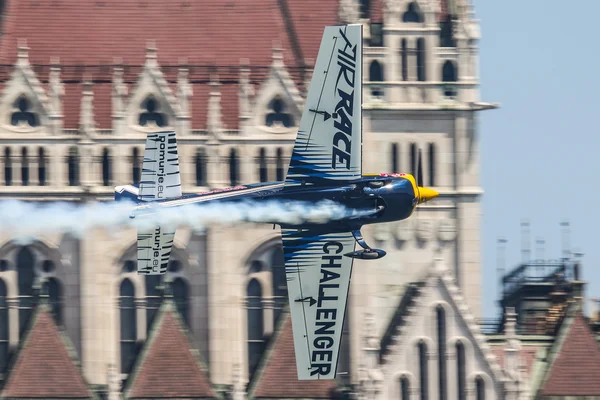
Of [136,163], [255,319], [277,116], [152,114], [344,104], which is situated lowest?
[255,319]

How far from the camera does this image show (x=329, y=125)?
118000 millimetres

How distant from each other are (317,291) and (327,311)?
953 mm

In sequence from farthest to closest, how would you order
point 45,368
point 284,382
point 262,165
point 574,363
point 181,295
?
point 181,295 → point 262,165 → point 284,382 → point 574,363 → point 45,368

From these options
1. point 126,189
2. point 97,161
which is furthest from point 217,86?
point 126,189

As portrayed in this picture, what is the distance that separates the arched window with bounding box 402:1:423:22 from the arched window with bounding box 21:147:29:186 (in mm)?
20175

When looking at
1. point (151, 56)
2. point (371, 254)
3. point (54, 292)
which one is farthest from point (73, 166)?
point (371, 254)

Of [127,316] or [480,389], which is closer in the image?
[480,389]

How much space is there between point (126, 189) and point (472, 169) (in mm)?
33121

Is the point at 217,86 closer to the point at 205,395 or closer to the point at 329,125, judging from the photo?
the point at 205,395

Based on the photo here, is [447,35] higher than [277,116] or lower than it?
higher

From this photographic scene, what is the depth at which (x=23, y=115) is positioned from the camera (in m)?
150

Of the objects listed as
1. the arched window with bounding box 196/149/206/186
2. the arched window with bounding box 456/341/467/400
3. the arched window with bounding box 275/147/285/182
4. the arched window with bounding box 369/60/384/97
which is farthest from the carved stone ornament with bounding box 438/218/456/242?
the arched window with bounding box 196/149/206/186

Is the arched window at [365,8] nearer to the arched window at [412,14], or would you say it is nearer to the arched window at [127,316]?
the arched window at [412,14]

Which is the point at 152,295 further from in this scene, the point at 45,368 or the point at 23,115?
the point at 23,115
